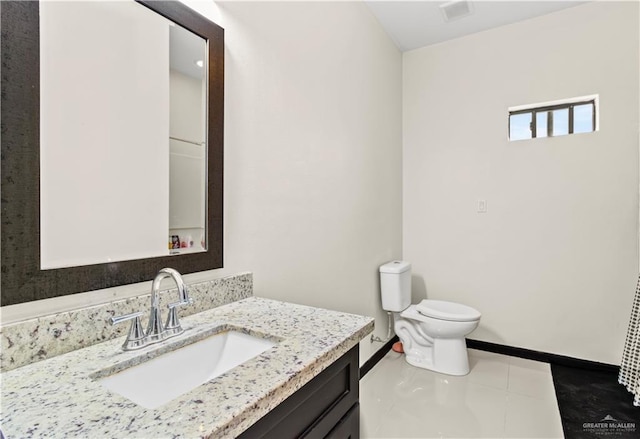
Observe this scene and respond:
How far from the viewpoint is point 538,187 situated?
2492 millimetres

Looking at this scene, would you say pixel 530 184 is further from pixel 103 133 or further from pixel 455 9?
pixel 103 133

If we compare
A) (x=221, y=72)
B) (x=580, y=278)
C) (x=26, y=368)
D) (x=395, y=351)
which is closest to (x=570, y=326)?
(x=580, y=278)

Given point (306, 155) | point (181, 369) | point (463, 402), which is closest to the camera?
point (181, 369)

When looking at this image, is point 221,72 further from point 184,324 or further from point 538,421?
point 538,421

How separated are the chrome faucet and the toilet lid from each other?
1.84 m

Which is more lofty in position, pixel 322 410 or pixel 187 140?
pixel 187 140

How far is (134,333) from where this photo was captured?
844 mm

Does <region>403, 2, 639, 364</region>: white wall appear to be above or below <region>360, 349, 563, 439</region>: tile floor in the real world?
above

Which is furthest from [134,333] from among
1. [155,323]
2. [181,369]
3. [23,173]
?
[23,173]

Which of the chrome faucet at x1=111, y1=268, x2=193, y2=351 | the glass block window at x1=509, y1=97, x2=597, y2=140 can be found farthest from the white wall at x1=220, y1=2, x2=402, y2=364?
the glass block window at x1=509, y1=97, x2=597, y2=140

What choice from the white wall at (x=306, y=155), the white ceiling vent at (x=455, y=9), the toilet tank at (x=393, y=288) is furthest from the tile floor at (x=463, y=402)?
the white ceiling vent at (x=455, y=9)

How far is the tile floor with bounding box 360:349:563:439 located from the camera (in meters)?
1.70

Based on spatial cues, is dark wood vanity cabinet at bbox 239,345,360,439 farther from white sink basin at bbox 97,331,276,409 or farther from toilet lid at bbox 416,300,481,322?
toilet lid at bbox 416,300,481,322

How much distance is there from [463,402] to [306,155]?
67.1 inches
